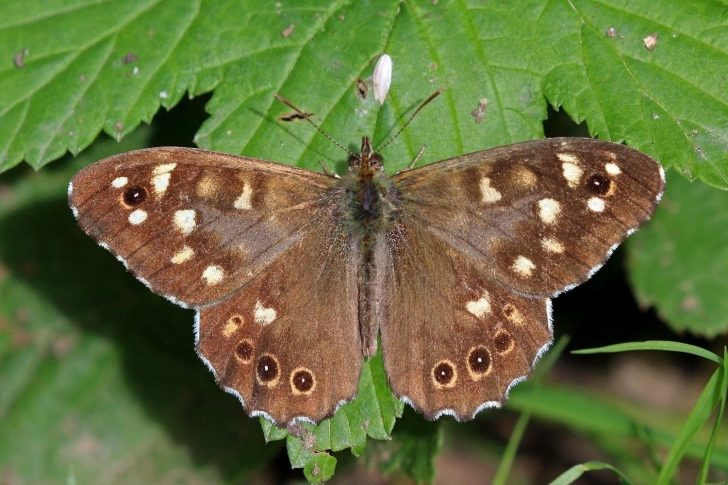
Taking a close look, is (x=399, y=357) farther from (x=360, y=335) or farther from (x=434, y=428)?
(x=434, y=428)

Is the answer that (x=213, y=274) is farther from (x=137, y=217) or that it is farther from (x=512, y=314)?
(x=512, y=314)

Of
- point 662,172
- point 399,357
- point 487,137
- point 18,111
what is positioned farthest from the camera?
point 18,111

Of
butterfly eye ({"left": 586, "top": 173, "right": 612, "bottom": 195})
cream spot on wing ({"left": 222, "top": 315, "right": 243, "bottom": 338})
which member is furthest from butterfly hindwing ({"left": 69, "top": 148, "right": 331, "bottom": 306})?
butterfly eye ({"left": 586, "top": 173, "right": 612, "bottom": 195})

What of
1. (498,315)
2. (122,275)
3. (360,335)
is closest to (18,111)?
(122,275)

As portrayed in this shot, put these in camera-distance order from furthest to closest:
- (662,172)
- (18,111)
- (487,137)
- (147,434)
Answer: (147,434) < (18,111) < (487,137) < (662,172)

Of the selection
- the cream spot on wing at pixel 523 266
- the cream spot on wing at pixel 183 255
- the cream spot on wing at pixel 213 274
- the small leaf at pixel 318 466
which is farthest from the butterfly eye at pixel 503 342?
the cream spot on wing at pixel 183 255

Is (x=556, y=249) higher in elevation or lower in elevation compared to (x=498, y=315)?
higher

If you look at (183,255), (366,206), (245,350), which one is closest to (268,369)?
(245,350)

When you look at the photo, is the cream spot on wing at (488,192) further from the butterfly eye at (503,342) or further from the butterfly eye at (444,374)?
the butterfly eye at (444,374)
